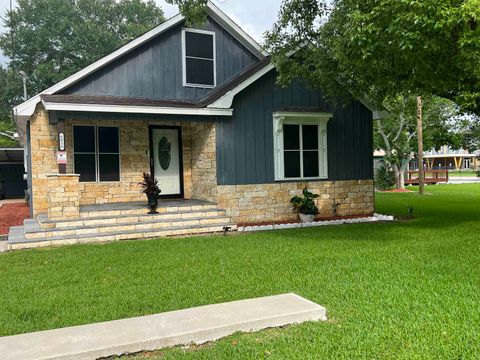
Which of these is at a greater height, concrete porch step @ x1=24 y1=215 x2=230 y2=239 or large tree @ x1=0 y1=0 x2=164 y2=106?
large tree @ x1=0 y1=0 x2=164 y2=106

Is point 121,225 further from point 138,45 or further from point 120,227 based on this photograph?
point 138,45

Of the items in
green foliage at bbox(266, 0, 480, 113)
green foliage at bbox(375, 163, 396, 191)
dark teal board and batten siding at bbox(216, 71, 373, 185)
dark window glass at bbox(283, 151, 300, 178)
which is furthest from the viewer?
green foliage at bbox(375, 163, 396, 191)

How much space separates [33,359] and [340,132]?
10.4 meters

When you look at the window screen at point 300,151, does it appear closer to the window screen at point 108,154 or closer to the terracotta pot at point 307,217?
the terracotta pot at point 307,217

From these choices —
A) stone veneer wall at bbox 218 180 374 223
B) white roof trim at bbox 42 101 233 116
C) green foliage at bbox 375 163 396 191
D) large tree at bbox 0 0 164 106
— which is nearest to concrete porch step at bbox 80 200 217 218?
stone veneer wall at bbox 218 180 374 223

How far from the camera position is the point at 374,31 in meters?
6.99

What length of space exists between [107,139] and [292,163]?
16.8 feet

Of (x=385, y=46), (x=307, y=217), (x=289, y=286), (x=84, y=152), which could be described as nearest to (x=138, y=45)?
(x=84, y=152)

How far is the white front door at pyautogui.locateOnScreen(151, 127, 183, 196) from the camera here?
40.4 feet

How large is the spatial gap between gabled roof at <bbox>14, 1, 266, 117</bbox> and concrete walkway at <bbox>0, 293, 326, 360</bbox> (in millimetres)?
7670

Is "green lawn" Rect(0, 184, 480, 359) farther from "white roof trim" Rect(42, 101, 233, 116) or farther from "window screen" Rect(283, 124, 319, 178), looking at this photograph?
"white roof trim" Rect(42, 101, 233, 116)

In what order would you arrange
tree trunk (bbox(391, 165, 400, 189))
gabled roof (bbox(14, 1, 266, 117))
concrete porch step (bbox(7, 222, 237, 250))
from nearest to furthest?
concrete porch step (bbox(7, 222, 237, 250)) → gabled roof (bbox(14, 1, 266, 117)) → tree trunk (bbox(391, 165, 400, 189))

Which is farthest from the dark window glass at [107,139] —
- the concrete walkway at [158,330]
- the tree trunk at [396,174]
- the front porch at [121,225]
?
the tree trunk at [396,174]

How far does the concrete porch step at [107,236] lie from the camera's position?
8359 millimetres
